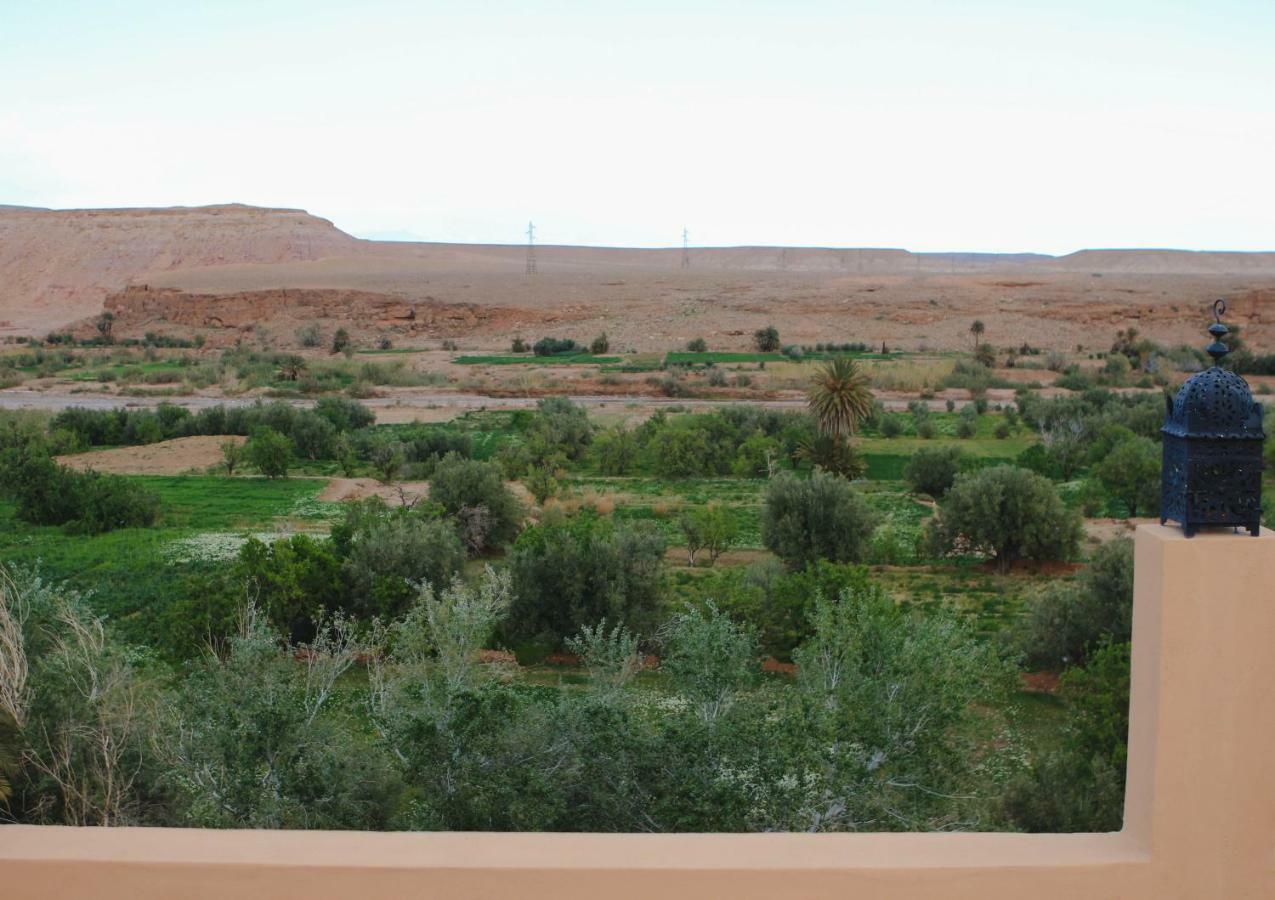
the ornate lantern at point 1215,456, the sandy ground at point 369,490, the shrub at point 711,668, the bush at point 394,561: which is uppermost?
the ornate lantern at point 1215,456

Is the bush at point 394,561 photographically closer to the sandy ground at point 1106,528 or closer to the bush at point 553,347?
the sandy ground at point 1106,528

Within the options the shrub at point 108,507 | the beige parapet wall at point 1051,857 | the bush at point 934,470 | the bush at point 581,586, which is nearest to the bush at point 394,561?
the bush at point 581,586

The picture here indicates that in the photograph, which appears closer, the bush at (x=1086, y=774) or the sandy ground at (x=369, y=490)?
the bush at (x=1086, y=774)

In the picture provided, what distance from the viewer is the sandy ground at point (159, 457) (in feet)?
108

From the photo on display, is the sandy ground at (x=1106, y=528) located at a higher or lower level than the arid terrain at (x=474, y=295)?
lower

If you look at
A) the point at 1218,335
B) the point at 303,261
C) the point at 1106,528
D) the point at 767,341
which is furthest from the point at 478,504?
the point at 303,261

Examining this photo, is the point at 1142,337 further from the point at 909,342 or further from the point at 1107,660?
the point at 1107,660

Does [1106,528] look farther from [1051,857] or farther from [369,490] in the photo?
[1051,857]

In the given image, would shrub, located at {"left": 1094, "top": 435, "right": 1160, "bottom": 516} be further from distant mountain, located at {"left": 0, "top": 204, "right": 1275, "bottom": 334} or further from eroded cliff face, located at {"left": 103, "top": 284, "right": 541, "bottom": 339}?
distant mountain, located at {"left": 0, "top": 204, "right": 1275, "bottom": 334}

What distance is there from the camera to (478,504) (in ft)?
75.5

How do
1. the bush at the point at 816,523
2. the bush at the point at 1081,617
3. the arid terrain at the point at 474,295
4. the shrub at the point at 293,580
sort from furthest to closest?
1. the arid terrain at the point at 474,295
2. the bush at the point at 816,523
3. the shrub at the point at 293,580
4. the bush at the point at 1081,617

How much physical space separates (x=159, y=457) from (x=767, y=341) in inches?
1595

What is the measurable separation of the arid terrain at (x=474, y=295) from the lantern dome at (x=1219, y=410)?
66372 mm

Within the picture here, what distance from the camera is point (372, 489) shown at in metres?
28.9
